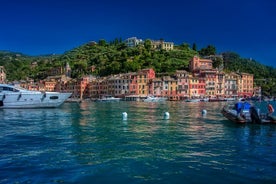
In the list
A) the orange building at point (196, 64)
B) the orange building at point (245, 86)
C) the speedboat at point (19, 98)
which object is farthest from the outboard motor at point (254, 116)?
the orange building at point (245, 86)

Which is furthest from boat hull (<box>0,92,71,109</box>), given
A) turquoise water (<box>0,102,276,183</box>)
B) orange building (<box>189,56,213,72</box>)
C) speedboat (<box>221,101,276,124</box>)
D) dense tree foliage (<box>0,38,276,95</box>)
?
orange building (<box>189,56,213,72</box>)

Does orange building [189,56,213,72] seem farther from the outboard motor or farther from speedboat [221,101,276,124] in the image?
the outboard motor

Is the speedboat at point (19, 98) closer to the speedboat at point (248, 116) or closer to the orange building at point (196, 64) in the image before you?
the speedboat at point (248, 116)

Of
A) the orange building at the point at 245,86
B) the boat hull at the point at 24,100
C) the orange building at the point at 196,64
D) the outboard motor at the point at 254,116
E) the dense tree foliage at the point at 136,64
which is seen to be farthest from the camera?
the dense tree foliage at the point at 136,64

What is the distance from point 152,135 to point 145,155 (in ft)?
21.3

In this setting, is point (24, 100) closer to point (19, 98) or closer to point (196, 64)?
point (19, 98)

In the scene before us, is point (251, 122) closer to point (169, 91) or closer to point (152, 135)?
point (152, 135)

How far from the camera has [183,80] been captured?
383ft

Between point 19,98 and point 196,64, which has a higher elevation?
point 196,64

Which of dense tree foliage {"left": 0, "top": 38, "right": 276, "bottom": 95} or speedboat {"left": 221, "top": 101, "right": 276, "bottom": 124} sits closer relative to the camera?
speedboat {"left": 221, "top": 101, "right": 276, "bottom": 124}

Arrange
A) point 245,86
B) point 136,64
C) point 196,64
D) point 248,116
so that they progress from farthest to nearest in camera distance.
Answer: point 136,64
point 196,64
point 245,86
point 248,116

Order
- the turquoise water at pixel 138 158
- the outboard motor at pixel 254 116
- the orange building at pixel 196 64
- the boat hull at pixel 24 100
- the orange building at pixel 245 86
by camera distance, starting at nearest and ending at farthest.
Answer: the turquoise water at pixel 138 158 → the outboard motor at pixel 254 116 → the boat hull at pixel 24 100 → the orange building at pixel 245 86 → the orange building at pixel 196 64

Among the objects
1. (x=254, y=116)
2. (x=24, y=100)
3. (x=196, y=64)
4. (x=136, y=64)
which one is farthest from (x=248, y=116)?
(x=136, y=64)

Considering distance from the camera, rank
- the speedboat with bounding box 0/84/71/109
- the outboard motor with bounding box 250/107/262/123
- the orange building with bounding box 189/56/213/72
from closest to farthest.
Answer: the outboard motor with bounding box 250/107/262/123
the speedboat with bounding box 0/84/71/109
the orange building with bounding box 189/56/213/72
